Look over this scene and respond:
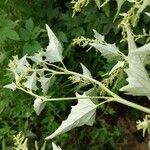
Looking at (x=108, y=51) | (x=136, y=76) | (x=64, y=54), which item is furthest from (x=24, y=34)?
(x=136, y=76)

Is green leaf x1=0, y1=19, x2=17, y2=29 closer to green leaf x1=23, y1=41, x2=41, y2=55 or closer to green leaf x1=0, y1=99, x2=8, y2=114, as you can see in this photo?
green leaf x1=23, y1=41, x2=41, y2=55

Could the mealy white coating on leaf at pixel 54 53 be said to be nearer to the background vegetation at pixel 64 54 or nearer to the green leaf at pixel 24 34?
the background vegetation at pixel 64 54

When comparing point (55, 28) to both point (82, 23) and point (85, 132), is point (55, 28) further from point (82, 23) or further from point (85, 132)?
point (85, 132)

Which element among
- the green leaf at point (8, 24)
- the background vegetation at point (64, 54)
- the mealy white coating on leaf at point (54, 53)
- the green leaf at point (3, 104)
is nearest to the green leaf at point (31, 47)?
the background vegetation at point (64, 54)

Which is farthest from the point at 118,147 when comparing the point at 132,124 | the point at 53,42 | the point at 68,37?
the point at 53,42

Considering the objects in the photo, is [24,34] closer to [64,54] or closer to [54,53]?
[64,54]
